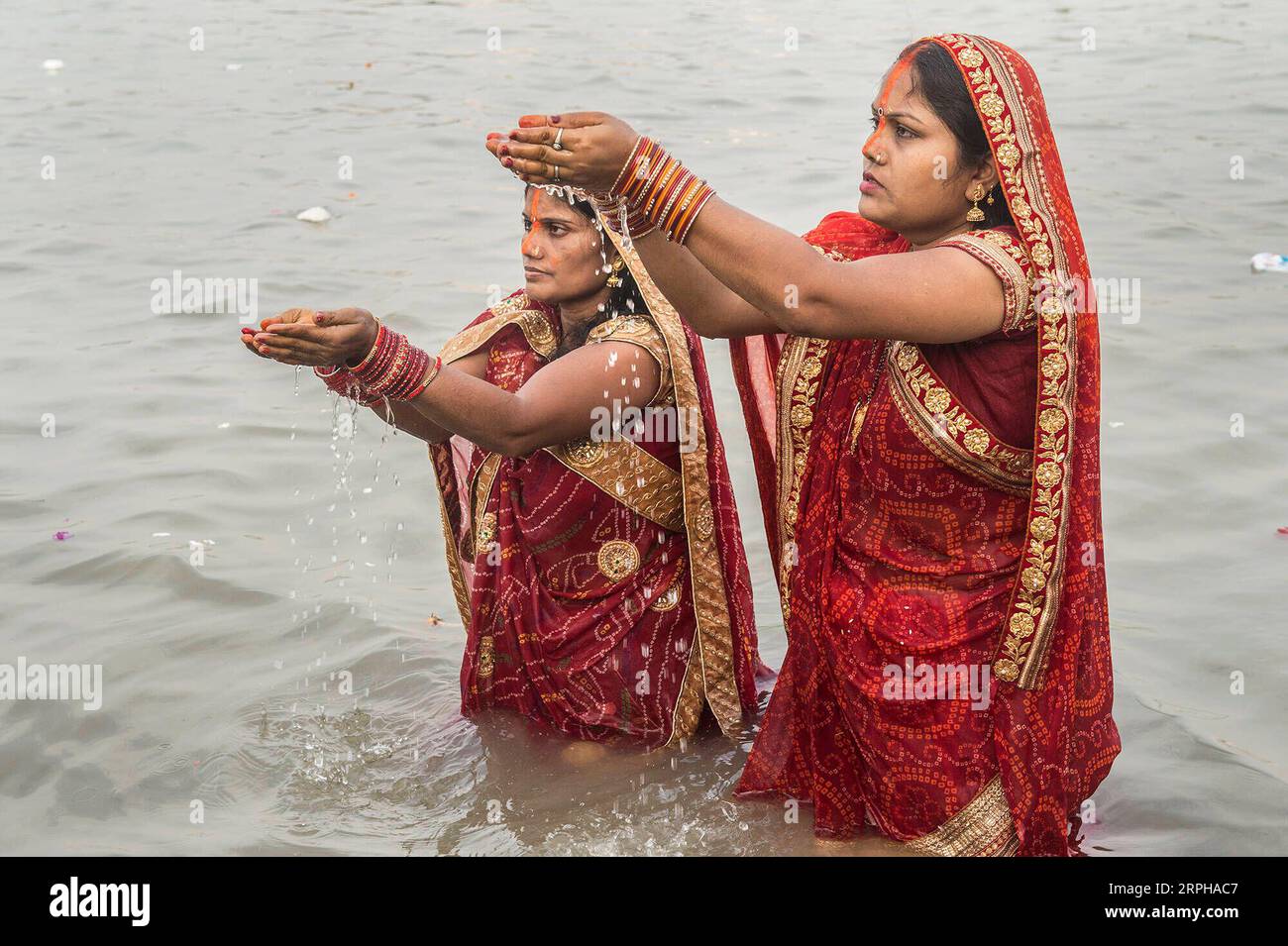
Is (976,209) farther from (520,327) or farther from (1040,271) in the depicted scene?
(520,327)

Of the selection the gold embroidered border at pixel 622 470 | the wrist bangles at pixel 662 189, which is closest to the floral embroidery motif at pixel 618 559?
the gold embroidered border at pixel 622 470

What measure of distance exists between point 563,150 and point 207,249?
7069 millimetres

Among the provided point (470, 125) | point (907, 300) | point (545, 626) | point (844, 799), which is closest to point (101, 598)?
point (545, 626)

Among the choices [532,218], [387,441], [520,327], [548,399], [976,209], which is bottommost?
[387,441]

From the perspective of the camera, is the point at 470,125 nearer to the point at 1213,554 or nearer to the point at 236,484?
the point at 236,484

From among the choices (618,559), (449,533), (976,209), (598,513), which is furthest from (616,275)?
(976,209)

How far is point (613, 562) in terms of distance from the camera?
415cm

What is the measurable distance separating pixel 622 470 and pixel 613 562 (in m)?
0.28

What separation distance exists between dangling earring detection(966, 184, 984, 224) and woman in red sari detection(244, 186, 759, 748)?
982mm

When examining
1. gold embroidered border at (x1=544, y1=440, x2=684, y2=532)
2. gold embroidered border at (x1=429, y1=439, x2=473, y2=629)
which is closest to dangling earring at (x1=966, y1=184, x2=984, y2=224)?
gold embroidered border at (x1=544, y1=440, x2=684, y2=532)

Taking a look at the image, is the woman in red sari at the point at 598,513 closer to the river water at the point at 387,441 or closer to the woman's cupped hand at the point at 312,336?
the river water at the point at 387,441

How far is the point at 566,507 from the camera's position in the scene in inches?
162

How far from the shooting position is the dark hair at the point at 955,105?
10.8 ft

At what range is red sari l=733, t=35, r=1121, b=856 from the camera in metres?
3.25
